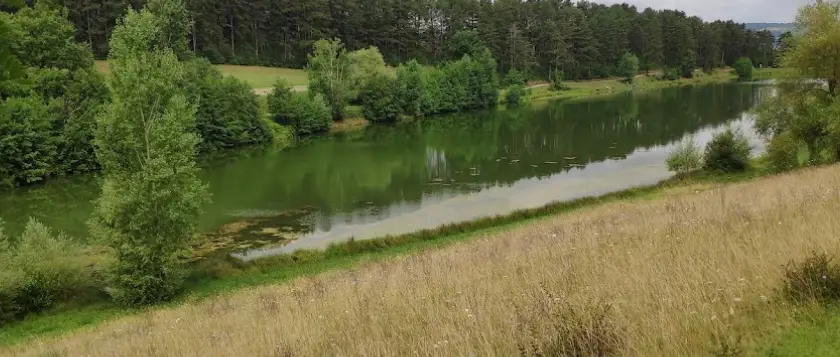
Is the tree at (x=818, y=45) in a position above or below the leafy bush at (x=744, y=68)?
below

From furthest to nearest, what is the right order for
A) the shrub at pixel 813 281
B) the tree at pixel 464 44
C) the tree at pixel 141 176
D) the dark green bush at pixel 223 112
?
1. the tree at pixel 464 44
2. the dark green bush at pixel 223 112
3. the tree at pixel 141 176
4. the shrub at pixel 813 281

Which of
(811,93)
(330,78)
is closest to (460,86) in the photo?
(330,78)

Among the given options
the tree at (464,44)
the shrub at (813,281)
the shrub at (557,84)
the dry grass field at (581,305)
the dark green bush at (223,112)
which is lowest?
the dry grass field at (581,305)

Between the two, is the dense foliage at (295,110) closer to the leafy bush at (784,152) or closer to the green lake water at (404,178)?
the green lake water at (404,178)

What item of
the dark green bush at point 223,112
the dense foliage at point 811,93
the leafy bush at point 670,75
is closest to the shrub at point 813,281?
the dense foliage at point 811,93

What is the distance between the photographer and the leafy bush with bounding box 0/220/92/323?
19297mm

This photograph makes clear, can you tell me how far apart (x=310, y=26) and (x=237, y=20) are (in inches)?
494

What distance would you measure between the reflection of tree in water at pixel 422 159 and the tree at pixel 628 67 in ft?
119

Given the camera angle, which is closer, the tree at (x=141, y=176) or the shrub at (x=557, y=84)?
the tree at (x=141, y=176)

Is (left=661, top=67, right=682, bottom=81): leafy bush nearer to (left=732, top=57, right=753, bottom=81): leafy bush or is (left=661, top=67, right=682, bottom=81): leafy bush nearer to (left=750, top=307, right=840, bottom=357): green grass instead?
(left=732, top=57, right=753, bottom=81): leafy bush

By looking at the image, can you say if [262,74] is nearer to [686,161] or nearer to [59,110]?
[59,110]

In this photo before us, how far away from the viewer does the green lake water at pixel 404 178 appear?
31.5 meters

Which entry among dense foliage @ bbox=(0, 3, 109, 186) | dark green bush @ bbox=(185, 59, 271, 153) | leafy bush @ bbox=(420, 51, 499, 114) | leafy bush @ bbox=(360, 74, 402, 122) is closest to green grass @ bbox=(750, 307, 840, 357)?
dense foliage @ bbox=(0, 3, 109, 186)

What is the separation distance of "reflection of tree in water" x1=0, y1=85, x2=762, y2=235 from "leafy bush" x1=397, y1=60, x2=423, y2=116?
303 centimetres
